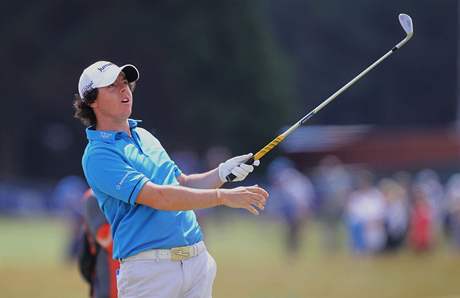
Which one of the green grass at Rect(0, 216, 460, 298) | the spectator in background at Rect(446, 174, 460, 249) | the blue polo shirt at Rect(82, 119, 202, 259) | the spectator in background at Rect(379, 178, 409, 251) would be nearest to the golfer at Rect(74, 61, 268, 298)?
the blue polo shirt at Rect(82, 119, 202, 259)

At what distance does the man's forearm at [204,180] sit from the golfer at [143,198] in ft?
0.64

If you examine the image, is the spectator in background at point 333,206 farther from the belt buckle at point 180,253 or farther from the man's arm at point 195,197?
the man's arm at point 195,197

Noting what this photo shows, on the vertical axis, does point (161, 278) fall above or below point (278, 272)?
above

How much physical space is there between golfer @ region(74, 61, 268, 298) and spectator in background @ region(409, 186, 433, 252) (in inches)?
629

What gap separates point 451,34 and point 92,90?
153 ft

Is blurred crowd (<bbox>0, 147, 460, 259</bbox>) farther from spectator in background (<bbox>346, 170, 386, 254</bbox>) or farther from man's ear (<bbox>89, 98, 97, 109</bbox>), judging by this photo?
man's ear (<bbox>89, 98, 97, 109</bbox>)

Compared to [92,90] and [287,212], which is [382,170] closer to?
[287,212]

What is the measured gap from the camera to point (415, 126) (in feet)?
172

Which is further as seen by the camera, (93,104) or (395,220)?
(395,220)

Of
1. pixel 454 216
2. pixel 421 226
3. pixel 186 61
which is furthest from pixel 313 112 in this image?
pixel 186 61

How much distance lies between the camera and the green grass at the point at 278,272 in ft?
45.2

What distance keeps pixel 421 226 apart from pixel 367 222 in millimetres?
1133

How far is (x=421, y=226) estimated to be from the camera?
71.4ft

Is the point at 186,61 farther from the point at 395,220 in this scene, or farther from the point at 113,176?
the point at 113,176
